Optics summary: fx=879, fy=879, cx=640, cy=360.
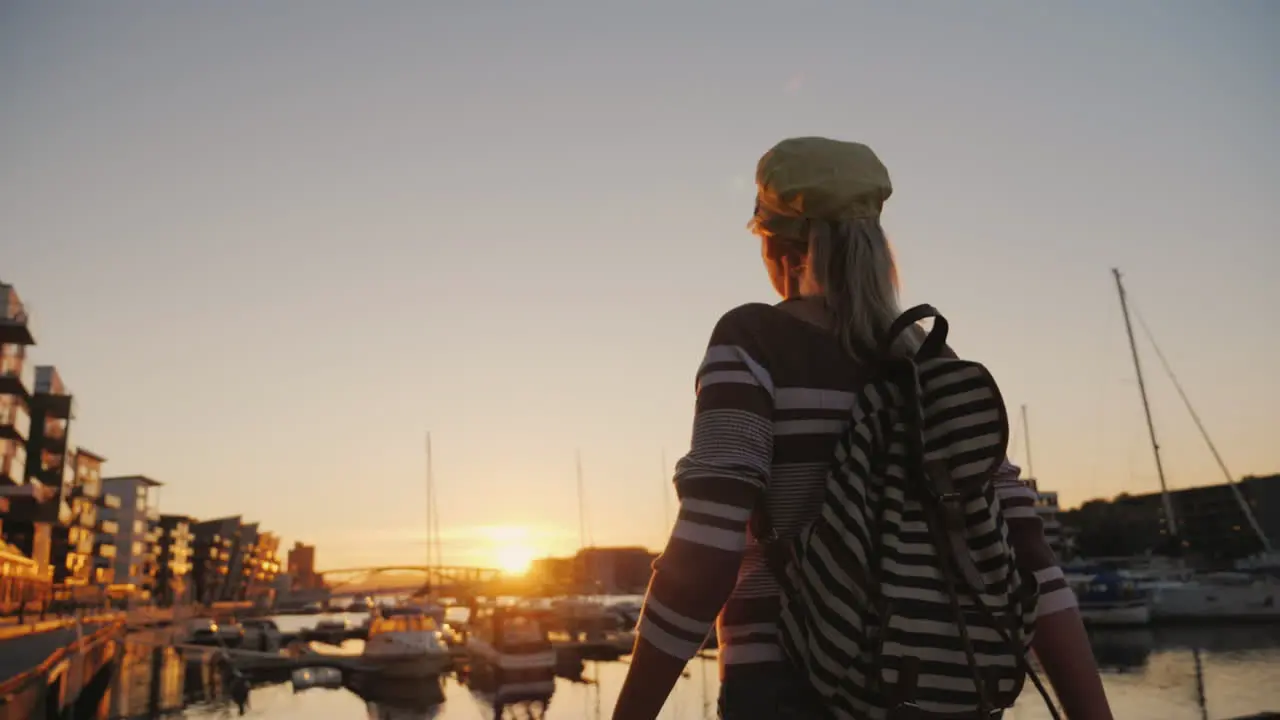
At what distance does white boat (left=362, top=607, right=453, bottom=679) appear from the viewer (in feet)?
134

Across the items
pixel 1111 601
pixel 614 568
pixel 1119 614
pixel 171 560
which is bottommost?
pixel 1119 614

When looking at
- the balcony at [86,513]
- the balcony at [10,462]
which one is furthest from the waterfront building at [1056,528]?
the balcony at [86,513]

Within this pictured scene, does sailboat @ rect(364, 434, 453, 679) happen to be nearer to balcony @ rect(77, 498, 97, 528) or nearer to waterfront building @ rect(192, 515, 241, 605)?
balcony @ rect(77, 498, 97, 528)

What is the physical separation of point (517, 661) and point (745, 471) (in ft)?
134

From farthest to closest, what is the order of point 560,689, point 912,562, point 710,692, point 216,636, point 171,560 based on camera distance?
point 171,560, point 216,636, point 560,689, point 710,692, point 912,562

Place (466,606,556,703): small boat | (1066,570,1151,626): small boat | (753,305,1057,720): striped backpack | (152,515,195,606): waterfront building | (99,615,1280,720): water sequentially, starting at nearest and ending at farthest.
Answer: (753,305,1057,720): striped backpack
(99,615,1280,720): water
(466,606,556,703): small boat
(1066,570,1151,626): small boat
(152,515,195,606): waterfront building

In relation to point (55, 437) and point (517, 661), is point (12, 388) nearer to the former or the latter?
point (55, 437)

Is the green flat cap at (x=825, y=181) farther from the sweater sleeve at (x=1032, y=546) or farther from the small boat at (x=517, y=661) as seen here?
the small boat at (x=517, y=661)

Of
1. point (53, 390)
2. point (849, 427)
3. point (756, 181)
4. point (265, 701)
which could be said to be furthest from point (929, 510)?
point (53, 390)

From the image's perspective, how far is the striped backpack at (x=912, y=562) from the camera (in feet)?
4.64

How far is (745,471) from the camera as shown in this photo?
4.91 ft

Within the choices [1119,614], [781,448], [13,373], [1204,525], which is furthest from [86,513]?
[1204,525]

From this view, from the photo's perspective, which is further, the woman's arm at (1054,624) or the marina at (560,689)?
the marina at (560,689)

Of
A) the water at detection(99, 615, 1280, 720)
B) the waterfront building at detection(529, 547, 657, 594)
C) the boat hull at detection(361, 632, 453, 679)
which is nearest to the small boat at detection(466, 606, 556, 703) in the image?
the water at detection(99, 615, 1280, 720)
